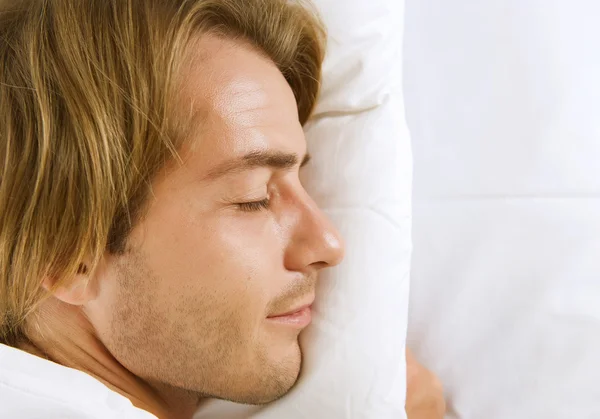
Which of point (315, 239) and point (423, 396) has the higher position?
point (315, 239)

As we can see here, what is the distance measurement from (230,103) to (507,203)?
0.61 metres

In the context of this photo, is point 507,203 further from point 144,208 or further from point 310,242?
point 144,208

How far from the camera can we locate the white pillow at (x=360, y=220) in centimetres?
112

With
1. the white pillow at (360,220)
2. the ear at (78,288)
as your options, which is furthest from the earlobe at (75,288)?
the white pillow at (360,220)

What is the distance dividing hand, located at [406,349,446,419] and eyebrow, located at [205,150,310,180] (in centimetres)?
48

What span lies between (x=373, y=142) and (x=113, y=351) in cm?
56

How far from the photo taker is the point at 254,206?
103cm

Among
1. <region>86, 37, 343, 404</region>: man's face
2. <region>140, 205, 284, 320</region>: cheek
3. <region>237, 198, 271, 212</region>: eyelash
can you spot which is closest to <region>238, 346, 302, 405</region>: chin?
<region>86, 37, 343, 404</region>: man's face

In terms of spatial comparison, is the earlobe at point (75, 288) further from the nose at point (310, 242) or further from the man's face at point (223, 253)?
the nose at point (310, 242)

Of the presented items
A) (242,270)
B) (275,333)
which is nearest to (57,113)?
(242,270)

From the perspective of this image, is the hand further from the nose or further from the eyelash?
the eyelash

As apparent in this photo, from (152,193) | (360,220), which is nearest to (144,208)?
(152,193)

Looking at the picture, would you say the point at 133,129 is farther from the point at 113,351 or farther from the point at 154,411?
the point at 154,411

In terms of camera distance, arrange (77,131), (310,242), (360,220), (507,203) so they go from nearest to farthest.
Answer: (77,131) → (310,242) → (360,220) → (507,203)
